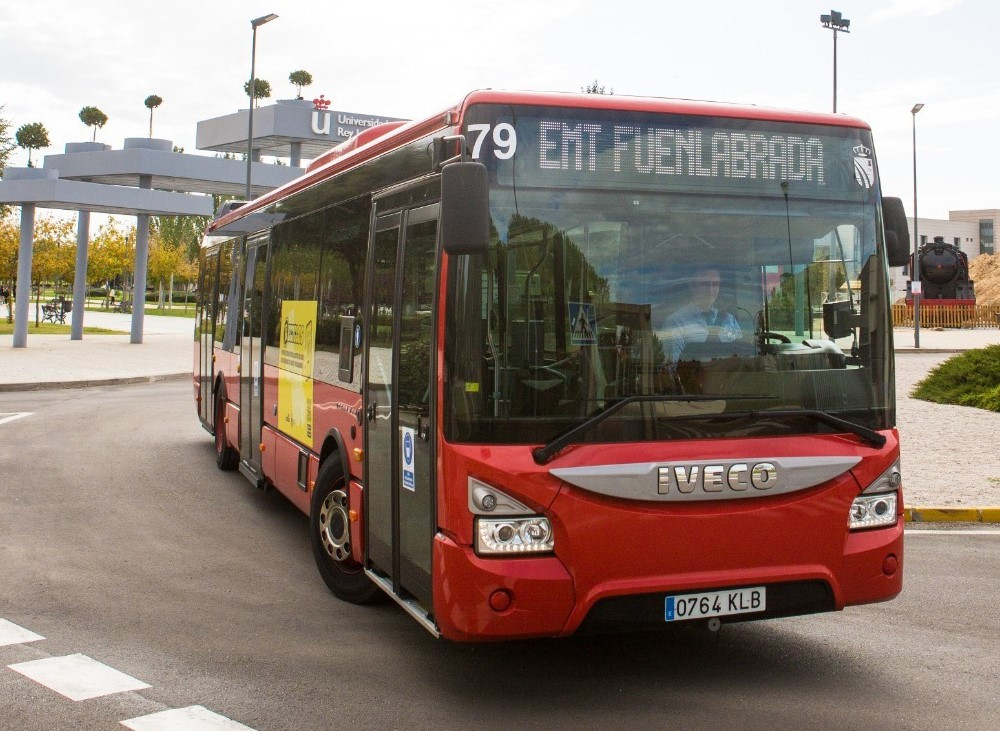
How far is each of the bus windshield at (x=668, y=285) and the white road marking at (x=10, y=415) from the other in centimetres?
1354

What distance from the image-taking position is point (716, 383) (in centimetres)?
503

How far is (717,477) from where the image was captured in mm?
4934

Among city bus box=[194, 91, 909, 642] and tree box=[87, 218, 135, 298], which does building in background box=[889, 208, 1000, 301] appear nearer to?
tree box=[87, 218, 135, 298]

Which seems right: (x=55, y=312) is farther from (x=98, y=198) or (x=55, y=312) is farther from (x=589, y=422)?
(x=589, y=422)

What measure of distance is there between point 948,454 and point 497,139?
9.84m

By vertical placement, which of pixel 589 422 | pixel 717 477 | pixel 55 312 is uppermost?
pixel 55 312

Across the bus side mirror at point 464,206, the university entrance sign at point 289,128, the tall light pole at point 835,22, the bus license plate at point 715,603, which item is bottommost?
the bus license plate at point 715,603

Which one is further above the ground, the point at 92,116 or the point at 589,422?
the point at 92,116

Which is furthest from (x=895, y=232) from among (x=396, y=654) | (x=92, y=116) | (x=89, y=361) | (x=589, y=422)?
(x=92, y=116)

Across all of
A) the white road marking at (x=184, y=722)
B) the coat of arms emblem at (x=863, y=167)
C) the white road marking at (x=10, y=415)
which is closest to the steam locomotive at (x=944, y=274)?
the white road marking at (x=10, y=415)

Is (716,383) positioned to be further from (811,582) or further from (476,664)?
(476,664)

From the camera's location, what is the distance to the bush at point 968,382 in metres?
18.2

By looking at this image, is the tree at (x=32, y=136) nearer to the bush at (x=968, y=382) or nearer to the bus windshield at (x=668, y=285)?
the bush at (x=968, y=382)

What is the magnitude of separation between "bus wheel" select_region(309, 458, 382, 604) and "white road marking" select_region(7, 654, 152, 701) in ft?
5.29
